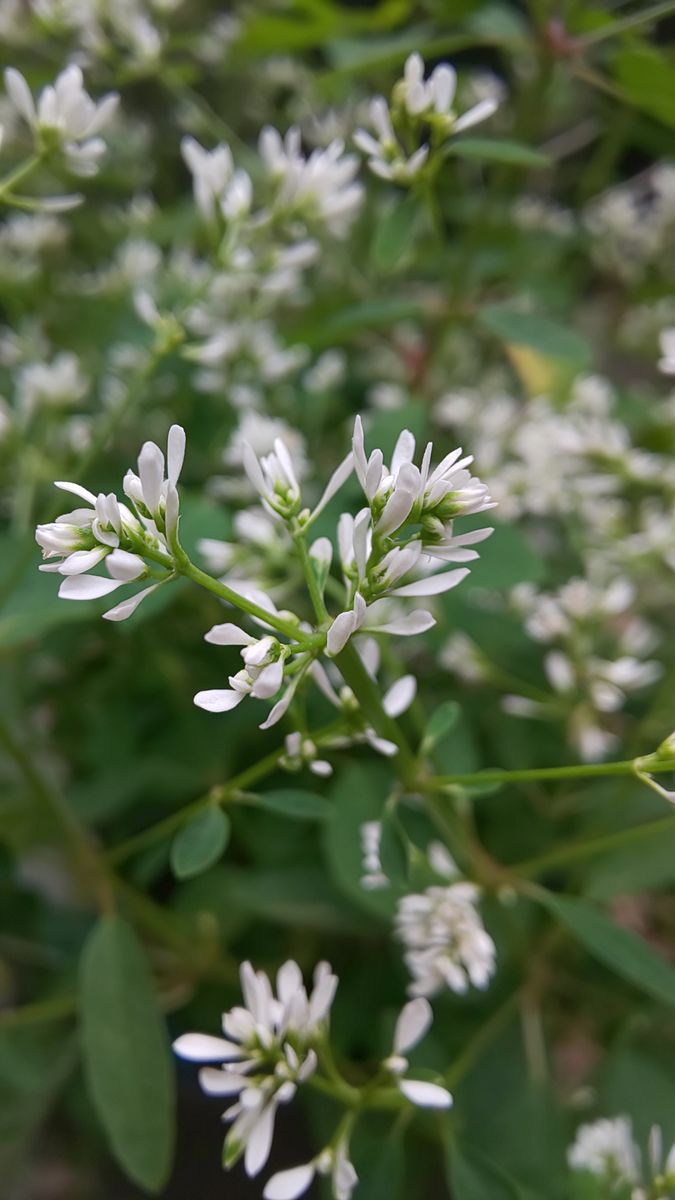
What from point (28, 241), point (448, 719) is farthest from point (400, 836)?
point (28, 241)

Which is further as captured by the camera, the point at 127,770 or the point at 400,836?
the point at 127,770

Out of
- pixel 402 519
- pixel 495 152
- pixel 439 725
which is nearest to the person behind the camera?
pixel 402 519

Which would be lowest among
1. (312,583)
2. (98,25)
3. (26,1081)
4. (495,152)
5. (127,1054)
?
(26,1081)

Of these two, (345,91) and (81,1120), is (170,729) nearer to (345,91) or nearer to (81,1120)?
(81,1120)

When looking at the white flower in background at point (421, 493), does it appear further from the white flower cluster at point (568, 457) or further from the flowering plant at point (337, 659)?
the white flower cluster at point (568, 457)

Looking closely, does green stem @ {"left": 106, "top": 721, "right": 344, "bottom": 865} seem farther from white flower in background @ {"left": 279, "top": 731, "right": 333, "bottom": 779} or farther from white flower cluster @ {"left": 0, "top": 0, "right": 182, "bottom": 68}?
white flower cluster @ {"left": 0, "top": 0, "right": 182, "bottom": 68}

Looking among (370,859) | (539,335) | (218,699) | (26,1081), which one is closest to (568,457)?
(539,335)

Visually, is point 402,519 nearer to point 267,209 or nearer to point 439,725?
point 439,725
